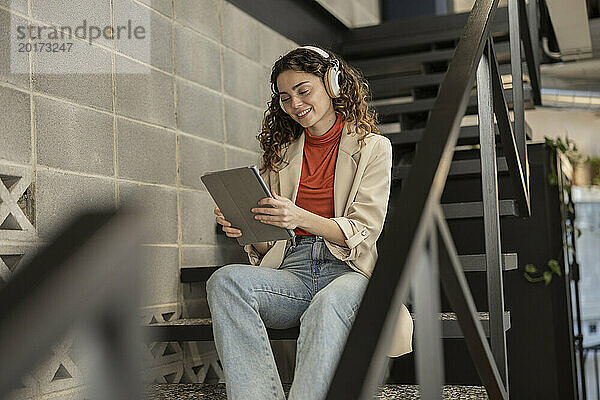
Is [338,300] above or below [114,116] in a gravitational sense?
below

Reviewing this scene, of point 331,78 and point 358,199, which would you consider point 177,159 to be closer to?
point 331,78

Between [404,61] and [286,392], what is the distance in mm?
2074

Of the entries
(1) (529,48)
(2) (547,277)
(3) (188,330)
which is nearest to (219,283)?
(3) (188,330)

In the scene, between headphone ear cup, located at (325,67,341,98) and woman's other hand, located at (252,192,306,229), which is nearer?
woman's other hand, located at (252,192,306,229)

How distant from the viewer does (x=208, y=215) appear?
2.83 metres

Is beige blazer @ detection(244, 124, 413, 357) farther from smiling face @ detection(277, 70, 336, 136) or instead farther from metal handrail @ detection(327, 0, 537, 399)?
metal handrail @ detection(327, 0, 537, 399)

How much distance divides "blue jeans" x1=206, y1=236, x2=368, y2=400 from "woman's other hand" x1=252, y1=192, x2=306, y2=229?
145mm

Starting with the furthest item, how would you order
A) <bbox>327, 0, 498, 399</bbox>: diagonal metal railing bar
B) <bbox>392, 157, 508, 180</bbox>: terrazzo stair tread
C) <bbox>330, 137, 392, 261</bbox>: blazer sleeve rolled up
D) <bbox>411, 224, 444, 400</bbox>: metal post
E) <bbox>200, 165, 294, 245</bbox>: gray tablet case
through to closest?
1. <bbox>392, 157, 508, 180</bbox>: terrazzo stair tread
2. <bbox>330, 137, 392, 261</bbox>: blazer sleeve rolled up
3. <bbox>200, 165, 294, 245</bbox>: gray tablet case
4. <bbox>411, 224, 444, 400</bbox>: metal post
5. <bbox>327, 0, 498, 399</bbox>: diagonal metal railing bar

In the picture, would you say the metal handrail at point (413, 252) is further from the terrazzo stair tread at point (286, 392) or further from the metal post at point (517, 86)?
the metal post at point (517, 86)

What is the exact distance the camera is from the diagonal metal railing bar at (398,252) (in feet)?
2.78

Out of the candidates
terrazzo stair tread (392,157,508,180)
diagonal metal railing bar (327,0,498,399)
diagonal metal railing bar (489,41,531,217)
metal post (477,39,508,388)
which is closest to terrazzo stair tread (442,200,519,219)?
diagonal metal railing bar (489,41,531,217)

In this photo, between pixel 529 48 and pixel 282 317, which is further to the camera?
pixel 529 48

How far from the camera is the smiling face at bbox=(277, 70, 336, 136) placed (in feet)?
6.70

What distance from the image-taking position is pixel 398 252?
37.4 inches
